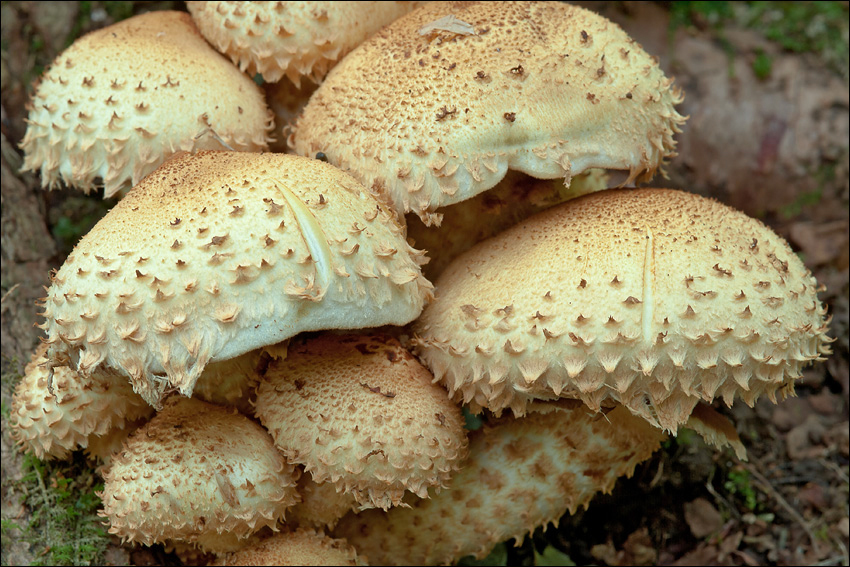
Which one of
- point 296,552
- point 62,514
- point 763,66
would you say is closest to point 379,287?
point 296,552

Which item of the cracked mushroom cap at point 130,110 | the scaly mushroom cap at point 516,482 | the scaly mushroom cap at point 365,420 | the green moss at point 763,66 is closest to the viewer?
the scaly mushroom cap at point 365,420

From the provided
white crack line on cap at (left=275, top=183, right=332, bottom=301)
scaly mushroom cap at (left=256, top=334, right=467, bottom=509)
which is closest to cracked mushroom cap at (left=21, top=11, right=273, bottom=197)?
white crack line on cap at (left=275, top=183, right=332, bottom=301)

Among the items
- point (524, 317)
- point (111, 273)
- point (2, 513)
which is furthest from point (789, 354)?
point (2, 513)

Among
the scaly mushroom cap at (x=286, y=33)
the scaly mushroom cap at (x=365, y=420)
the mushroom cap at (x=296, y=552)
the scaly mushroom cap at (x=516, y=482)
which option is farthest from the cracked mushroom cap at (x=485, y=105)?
the mushroom cap at (x=296, y=552)

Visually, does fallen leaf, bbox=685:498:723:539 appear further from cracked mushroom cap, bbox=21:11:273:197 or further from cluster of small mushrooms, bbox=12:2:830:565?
cracked mushroom cap, bbox=21:11:273:197

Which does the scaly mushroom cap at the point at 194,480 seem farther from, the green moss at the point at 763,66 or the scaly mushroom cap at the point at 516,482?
the green moss at the point at 763,66

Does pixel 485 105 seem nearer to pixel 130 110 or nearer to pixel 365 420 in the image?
pixel 365 420
